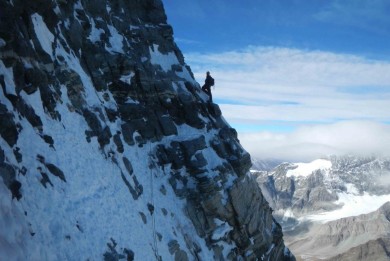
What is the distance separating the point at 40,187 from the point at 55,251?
3705 mm

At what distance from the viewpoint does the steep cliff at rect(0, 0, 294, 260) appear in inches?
914

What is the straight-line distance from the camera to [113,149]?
35156mm

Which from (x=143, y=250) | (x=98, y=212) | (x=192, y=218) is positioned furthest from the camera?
(x=192, y=218)

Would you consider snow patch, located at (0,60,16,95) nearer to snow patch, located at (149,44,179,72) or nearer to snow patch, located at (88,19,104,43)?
snow patch, located at (88,19,104,43)

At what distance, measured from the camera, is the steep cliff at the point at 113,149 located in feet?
76.2

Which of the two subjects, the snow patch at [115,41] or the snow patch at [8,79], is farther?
the snow patch at [115,41]

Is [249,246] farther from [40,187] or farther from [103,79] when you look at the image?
[40,187]

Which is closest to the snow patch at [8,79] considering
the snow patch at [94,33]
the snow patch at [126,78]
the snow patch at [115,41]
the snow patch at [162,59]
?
the snow patch at [94,33]

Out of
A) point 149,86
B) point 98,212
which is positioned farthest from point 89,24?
point 98,212

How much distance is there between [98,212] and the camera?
27.5m

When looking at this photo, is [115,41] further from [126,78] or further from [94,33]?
[126,78]

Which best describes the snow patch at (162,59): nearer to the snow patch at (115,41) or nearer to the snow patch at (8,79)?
the snow patch at (115,41)

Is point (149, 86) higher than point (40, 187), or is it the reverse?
point (149, 86)

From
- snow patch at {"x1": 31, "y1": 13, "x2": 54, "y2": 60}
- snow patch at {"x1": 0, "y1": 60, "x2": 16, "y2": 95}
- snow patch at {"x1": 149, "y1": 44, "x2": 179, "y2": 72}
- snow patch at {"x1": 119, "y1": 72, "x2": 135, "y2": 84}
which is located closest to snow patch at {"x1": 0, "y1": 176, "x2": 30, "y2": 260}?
snow patch at {"x1": 0, "y1": 60, "x2": 16, "y2": 95}
